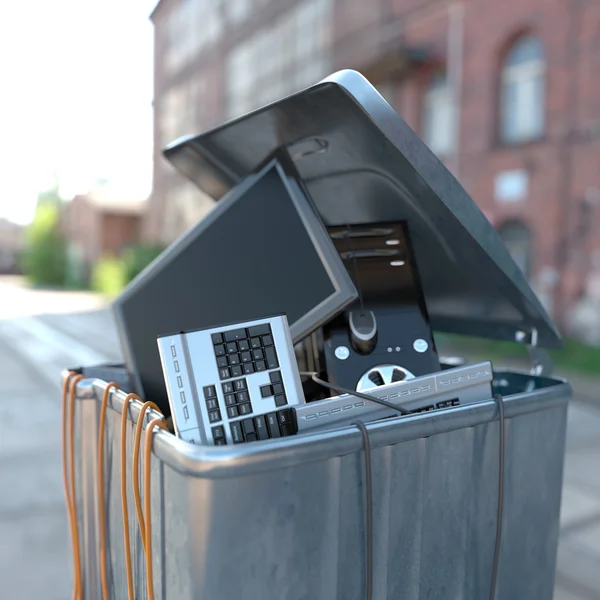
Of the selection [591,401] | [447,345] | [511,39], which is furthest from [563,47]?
[591,401]

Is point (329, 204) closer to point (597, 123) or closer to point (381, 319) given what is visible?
point (381, 319)

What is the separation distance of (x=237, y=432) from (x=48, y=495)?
2849 mm

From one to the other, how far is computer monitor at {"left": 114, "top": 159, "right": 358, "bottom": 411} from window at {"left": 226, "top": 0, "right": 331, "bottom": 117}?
13796 millimetres

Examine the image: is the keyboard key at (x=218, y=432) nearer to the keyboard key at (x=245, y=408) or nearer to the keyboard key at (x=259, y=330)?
the keyboard key at (x=245, y=408)

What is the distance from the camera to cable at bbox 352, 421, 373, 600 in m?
1.07

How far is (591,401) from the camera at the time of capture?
6.44 meters

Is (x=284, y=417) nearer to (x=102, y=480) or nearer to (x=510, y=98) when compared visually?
(x=102, y=480)

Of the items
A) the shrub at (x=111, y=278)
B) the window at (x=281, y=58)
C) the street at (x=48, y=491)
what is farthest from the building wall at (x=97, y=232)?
the street at (x=48, y=491)

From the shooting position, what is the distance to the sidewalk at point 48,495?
2646 millimetres

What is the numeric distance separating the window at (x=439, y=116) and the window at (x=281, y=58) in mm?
3379

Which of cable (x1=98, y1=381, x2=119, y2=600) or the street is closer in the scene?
cable (x1=98, y1=381, x2=119, y2=600)

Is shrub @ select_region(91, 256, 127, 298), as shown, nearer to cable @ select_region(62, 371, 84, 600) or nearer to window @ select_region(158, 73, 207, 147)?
window @ select_region(158, 73, 207, 147)

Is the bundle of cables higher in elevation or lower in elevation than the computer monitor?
lower

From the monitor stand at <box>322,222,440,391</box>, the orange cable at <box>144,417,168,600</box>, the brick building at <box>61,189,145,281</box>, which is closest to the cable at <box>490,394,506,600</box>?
the monitor stand at <box>322,222,440,391</box>
